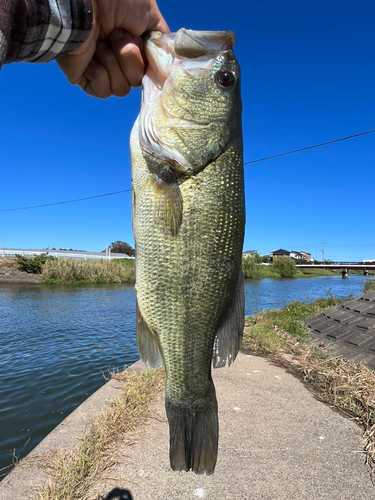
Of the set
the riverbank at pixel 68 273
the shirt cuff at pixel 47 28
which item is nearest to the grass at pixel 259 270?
the riverbank at pixel 68 273

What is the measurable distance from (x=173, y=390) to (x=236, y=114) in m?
1.80

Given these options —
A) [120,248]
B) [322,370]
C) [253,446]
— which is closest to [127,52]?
[253,446]

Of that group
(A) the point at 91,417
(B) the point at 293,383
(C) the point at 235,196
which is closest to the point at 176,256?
(C) the point at 235,196

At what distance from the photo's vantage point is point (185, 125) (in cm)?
201

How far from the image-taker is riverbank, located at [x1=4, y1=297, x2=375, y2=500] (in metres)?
3.24

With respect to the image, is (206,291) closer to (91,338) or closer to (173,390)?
(173,390)

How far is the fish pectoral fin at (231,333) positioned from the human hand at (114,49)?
57.2 inches

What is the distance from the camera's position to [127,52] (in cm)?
190

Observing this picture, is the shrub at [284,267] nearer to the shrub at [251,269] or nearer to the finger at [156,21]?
the shrub at [251,269]

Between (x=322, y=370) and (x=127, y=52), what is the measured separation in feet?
20.2

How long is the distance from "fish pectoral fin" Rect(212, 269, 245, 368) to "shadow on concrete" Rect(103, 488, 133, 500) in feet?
6.79

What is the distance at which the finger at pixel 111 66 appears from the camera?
6.48 ft

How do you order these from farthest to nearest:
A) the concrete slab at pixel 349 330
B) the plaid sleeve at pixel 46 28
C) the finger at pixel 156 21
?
the concrete slab at pixel 349 330 → the finger at pixel 156 21 → the plaid sleeve at pixel 46 28

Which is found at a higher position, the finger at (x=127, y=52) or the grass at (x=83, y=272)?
the finger at (x=127, y=52)
